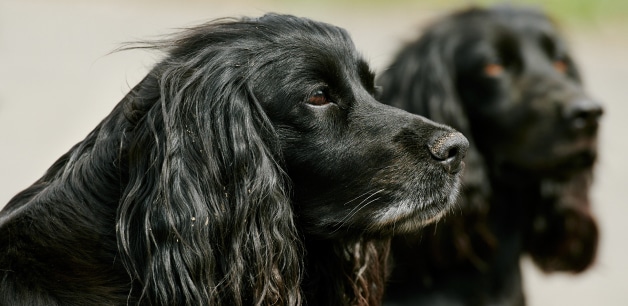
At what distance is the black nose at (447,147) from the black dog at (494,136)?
66.5 inches

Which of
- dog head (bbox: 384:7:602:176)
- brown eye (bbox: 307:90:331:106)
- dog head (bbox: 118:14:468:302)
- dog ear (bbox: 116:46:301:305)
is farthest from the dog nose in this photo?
dog ear (bbox: 116:46:301:305)

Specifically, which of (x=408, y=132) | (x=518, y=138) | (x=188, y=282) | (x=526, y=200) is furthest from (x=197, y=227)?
(x=526, y=200)

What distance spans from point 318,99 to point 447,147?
511 mm

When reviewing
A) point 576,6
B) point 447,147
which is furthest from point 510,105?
point 576,6

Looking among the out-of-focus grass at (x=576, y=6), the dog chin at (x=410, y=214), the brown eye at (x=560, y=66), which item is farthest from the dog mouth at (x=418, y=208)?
the out-of-focus grass at (x=576, y=6)

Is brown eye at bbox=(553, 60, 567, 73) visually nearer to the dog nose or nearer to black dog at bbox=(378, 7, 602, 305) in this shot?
black dog at bbox=(378, 7, 602, 305)

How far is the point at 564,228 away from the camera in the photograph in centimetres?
633

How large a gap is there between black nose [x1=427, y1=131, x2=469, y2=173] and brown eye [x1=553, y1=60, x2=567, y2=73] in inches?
91.2

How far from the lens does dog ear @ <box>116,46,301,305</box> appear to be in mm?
3529

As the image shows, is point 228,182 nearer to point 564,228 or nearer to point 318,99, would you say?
point 318,99

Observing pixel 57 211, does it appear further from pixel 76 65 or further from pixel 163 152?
pixel 76 65

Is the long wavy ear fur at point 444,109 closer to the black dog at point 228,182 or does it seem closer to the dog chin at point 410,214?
the dog chin at point 410,214

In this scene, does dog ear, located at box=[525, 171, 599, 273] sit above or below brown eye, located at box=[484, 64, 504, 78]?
below

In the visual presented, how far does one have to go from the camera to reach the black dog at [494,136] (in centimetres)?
579
